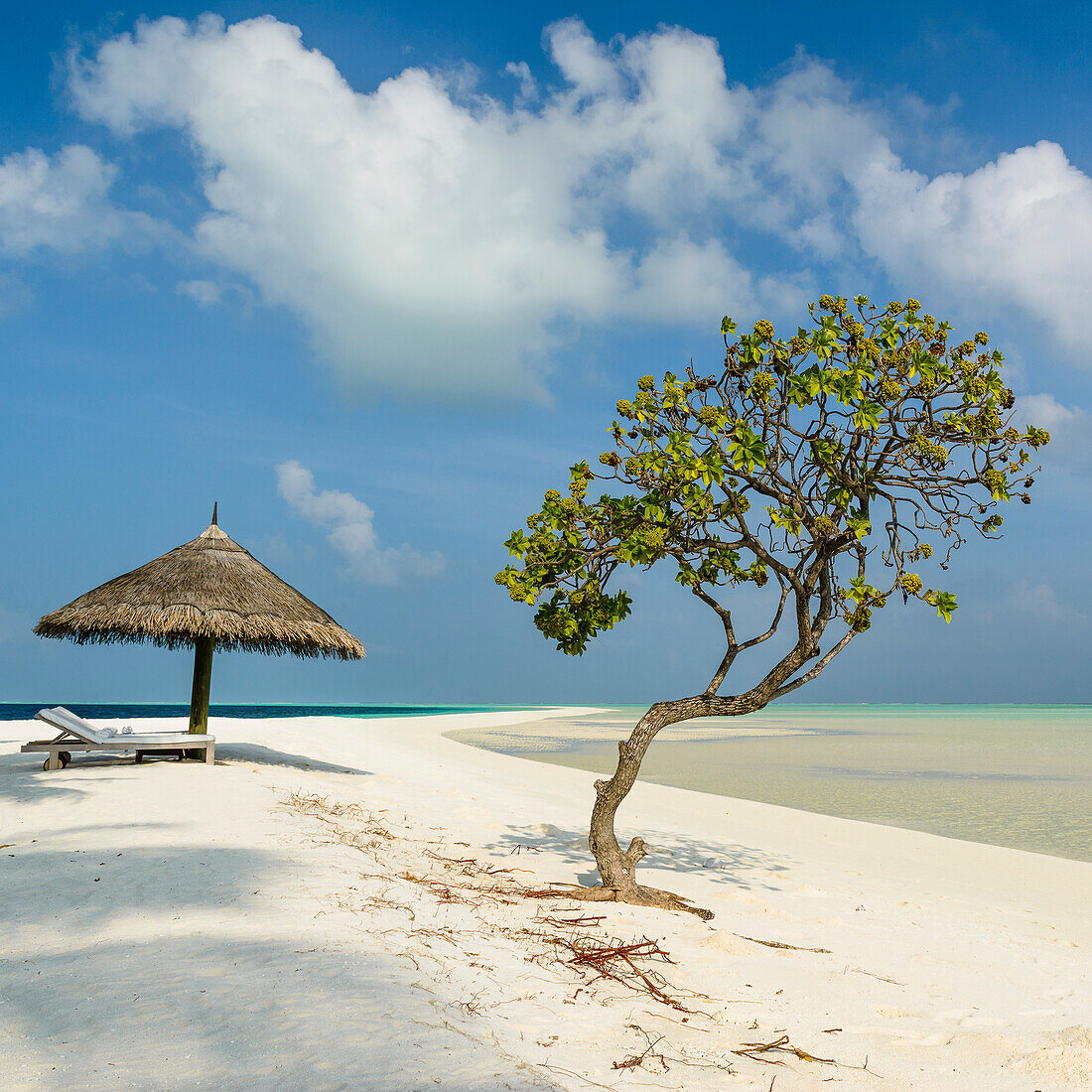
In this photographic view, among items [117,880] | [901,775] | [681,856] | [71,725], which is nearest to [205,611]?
[71,725]

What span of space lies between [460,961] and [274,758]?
10.6 metres

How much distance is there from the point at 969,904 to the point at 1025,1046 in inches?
150

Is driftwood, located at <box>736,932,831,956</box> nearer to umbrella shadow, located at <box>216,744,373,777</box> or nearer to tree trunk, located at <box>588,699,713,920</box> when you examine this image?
tree trunk, located at <box>588,699,713,920</box>

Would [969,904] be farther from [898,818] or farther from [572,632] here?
[898,818]

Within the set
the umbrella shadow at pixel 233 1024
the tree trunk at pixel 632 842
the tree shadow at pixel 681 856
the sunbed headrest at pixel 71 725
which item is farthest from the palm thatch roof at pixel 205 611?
the umbrella shadow at pixel 233 1024

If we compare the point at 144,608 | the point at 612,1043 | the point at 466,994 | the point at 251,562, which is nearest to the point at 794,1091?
the point at 612,1043

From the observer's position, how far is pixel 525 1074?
2.86 m

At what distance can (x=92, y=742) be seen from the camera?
11.0 metres

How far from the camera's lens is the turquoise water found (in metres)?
12.0

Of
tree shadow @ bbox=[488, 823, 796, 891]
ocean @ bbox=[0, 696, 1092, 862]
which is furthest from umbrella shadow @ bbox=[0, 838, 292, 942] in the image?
ocean @ bbox=[0, 696, 1092, 862]

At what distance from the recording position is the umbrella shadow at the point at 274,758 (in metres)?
13.1

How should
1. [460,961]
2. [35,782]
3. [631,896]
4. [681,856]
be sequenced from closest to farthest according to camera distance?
[460,961] < [631,896] < [681,856] < [35,782]

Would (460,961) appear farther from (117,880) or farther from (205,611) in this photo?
(205,611)

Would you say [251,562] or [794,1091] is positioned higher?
[251,562]
